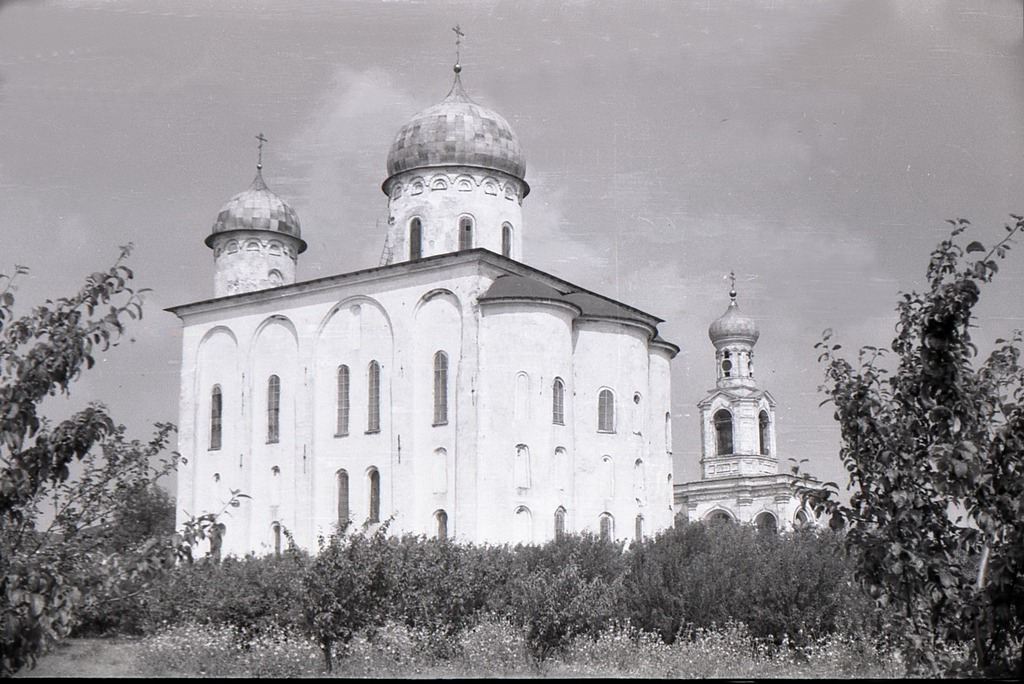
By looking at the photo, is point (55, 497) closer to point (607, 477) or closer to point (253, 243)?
point (607, 477)

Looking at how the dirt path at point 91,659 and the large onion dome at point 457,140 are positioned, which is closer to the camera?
the dirt path at point 91,659

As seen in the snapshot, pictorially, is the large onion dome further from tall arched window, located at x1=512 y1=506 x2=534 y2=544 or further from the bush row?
the bush row

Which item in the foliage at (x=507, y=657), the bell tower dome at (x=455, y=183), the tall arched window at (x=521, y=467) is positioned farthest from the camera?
the bell tower dome at (x=455, y=183)

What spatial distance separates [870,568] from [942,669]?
1166mm

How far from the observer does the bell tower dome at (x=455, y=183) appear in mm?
27484

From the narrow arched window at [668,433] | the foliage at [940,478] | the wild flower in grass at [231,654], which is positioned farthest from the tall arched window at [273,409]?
the foliage at [940,478]

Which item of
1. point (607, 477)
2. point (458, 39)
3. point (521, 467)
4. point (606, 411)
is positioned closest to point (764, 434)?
point (606, 411)

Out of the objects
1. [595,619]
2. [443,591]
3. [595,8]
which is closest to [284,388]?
[443,591]

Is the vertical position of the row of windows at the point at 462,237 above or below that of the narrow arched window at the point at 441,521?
above

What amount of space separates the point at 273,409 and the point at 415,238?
540 centimetres

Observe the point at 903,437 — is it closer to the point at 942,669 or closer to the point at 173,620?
the point at 942,669

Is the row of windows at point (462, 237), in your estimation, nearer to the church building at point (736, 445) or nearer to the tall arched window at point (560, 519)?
the tall arched window at point (560, 519)

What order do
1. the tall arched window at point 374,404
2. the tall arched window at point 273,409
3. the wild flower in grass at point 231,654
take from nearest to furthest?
the wild flower in grass at point 231,654
the tall arched window at point 374,404
the tall arched window at point 273,409

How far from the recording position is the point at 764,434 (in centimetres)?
4038
